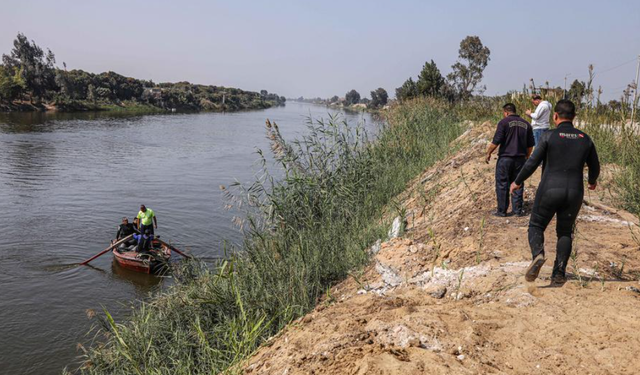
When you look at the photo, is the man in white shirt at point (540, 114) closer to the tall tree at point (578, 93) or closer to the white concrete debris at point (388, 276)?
the tall tree at point (578, 93)

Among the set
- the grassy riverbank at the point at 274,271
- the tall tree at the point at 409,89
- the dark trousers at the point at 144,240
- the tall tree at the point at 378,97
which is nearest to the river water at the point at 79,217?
the dark trousers at the point at 144,240

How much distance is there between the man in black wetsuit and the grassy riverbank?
277cm

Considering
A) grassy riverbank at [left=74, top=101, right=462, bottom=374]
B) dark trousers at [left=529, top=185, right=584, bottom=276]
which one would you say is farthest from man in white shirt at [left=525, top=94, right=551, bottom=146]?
dark trousers at [left=529, top=185, right=584, bottom=276]

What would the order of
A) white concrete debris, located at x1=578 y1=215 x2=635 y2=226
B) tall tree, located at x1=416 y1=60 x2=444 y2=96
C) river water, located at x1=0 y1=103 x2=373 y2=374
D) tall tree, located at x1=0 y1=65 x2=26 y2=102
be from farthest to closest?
tall tree, located at x1=0 y1=65 x2=26 y2=102
tall tree, located at x1=416 y1=60 x2=444 y2=96
river water, located at x1=0 y1=103 x2=373 y2=374
white concrete debris, located at x1=578 y1=215 x2=635 y2=226

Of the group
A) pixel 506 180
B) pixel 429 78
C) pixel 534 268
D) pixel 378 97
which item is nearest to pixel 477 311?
pixel 534 268

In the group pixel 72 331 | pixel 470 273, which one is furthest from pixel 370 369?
pixel 72 331

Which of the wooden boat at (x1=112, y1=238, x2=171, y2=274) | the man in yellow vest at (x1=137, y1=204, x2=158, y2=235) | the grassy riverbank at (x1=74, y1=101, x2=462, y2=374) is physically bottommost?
the wooden boat at (x1=112, y1=238, x2=171, y2=274)

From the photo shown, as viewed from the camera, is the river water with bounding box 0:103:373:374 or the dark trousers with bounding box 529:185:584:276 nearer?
the dark trousers with bounding box 529:185:584:276

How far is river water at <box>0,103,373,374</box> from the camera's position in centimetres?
1028

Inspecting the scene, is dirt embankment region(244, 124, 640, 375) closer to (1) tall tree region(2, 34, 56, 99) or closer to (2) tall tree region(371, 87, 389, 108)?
(1) tall tree region(2, 34, 56, 99)

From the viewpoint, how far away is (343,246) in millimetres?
7379

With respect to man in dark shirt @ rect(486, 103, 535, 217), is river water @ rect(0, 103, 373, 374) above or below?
below

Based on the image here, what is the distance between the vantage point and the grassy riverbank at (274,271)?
5.71 metres

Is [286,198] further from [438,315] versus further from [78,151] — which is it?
[78,151]
